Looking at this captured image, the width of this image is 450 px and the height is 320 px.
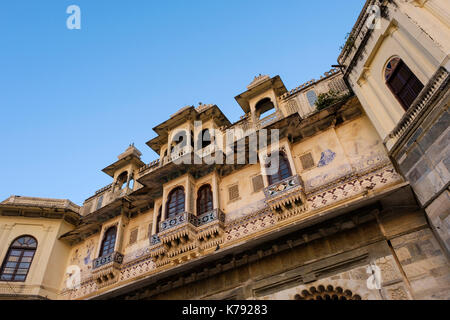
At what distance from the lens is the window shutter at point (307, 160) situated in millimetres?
10531

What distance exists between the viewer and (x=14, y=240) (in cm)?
1460

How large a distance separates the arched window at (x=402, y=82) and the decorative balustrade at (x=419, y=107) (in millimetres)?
521

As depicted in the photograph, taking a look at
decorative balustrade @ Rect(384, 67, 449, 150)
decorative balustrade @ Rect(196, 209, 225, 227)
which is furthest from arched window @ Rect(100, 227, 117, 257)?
decorative balustrade @ Rect(384, 67, 449, 150)

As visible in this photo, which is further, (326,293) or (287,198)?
(287,198)

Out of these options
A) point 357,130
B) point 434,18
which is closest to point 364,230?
point 357,130

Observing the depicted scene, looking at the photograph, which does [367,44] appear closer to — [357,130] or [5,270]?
[357,130]

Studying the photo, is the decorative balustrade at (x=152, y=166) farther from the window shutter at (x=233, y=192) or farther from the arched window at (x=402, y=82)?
the arched window at (x=402, y=82)

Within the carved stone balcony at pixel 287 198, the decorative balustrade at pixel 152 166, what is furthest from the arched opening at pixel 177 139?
the carved stone balcony at pixel 287 198

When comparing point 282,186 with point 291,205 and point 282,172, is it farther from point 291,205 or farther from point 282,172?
point 282,172

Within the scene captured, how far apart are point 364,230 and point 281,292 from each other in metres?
2.60

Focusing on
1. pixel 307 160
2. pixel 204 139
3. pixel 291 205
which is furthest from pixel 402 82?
pixel 204 139

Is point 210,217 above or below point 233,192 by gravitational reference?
below

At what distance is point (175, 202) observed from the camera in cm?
1238

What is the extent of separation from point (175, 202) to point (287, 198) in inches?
178
